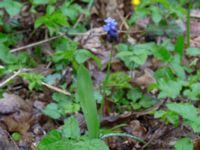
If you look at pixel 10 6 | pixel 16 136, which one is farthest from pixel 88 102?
pixel 10 6

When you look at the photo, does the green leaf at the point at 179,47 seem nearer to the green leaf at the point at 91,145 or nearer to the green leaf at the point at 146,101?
the green leaf at the point at 146,101

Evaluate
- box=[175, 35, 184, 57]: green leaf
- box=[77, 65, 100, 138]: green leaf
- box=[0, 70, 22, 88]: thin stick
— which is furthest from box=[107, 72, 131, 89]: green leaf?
box=[77, 65, 100, 138]: green leaf

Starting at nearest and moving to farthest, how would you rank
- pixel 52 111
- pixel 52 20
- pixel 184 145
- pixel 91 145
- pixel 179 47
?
pixel 91 145 → pixel 184 145 → pixel 52 111 → pixel 179 47 → pixel 52 20

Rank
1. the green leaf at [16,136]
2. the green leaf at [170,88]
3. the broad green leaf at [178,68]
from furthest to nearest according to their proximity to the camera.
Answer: the broad green leaf at [178,68]
the green leaf at [16,136]
the green leaf at [170,88]

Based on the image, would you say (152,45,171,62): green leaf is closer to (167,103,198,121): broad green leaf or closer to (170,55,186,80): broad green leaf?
(170,55,186,80): broad green leaf

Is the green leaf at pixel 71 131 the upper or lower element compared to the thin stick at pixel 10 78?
upper

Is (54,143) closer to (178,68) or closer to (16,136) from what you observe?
(16,136)

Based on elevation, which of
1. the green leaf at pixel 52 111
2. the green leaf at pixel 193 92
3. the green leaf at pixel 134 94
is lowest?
the green leaf at pixel 134 94

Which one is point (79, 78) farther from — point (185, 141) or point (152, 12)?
point (152, 12)

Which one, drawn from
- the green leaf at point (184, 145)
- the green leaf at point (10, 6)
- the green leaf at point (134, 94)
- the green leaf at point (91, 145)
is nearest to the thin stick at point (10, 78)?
the green leaf at point (10, 6)
